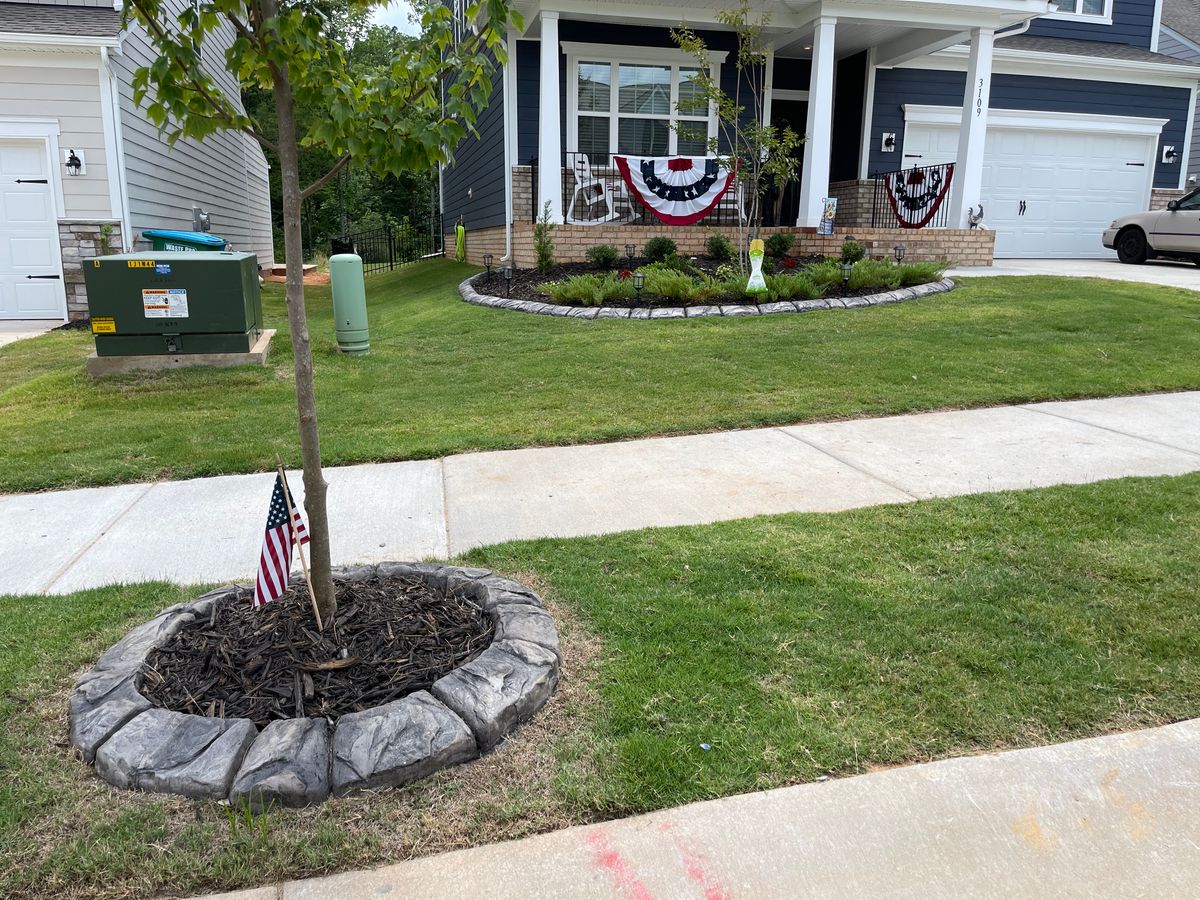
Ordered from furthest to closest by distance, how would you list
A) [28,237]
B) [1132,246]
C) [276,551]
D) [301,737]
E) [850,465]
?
[1132,246] → [28,237] → [850,465] → [276,551] → [301,737]

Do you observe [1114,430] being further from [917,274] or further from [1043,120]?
[1043,120]

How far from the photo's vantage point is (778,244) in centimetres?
1272

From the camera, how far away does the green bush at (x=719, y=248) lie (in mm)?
12320

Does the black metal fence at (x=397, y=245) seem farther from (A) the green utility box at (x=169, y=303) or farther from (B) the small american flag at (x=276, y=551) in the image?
(B) the small american flag at (x=276, y=551)

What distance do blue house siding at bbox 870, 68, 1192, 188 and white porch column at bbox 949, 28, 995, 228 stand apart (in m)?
2.24

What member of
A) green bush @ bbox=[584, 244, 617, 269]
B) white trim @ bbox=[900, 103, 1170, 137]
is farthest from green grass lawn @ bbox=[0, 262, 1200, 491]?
white trim @ bbox=[900, 103, 1170, 137]

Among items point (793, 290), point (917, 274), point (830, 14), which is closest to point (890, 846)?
point (793, 290)

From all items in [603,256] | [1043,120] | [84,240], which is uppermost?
[1043,120]

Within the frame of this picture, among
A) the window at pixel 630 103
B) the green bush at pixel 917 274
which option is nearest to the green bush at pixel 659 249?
the window at pixel 630 103

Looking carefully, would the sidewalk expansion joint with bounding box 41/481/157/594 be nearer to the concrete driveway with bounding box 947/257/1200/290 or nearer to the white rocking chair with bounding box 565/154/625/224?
the white rocking chair with bounding box 565/154/625/224

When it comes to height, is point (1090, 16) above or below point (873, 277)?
above

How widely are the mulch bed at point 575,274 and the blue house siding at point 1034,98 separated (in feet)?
16.0

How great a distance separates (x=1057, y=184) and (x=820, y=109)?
7144mm

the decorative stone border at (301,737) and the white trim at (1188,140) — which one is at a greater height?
the white trim at (1188,140)
